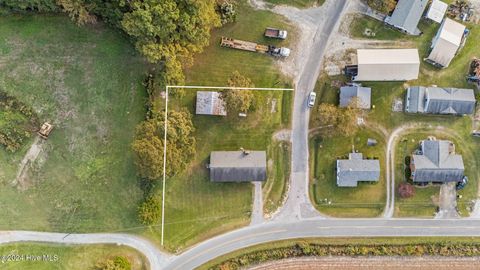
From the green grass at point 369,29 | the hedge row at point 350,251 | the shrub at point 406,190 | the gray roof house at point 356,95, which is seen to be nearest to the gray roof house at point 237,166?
the hedge row at point 350,251

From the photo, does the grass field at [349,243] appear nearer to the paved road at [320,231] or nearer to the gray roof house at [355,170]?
the paved road at [320,231]

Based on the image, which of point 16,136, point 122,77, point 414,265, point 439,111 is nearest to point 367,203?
point 414,265

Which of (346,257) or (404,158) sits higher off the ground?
(404,158)

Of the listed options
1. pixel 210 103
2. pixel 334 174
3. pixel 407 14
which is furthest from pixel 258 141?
pixel 407 14

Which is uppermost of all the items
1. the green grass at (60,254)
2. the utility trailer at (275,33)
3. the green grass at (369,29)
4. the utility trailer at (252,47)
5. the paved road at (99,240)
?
the green grass at (369,29)

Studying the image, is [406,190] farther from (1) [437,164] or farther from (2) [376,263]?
(2) [376,263]

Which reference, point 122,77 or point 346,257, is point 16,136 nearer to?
point 122,77
